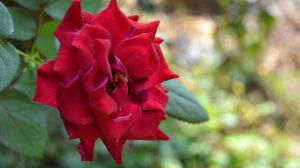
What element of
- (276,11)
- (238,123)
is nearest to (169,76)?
(238,123)

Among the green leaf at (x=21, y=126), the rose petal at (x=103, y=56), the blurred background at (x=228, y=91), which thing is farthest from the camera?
the blurred background at (x=228, y=91)

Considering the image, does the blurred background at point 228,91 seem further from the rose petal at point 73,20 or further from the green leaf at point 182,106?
the rose petal at point 73,20

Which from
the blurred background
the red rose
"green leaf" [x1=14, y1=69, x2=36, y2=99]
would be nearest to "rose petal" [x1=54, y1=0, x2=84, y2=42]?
the red rose

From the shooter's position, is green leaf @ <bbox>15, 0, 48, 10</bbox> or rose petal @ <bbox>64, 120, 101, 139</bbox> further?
green leaf @ <bbox>15, 0, 48, 10</bbox>

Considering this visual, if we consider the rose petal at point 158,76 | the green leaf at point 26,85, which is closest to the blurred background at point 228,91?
the green leaf at point 26,85

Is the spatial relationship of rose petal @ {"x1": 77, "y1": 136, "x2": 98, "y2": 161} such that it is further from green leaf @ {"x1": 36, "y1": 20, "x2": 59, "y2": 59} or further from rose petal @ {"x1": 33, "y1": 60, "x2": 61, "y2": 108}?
green leaf @ {"x1": 36, "y1": 20, "x2": 59, "y2": 59}

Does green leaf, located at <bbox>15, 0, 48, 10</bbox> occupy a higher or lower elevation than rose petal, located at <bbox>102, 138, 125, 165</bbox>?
higher
